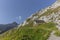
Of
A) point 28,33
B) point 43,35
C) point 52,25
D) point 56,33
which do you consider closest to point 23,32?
point 28,33

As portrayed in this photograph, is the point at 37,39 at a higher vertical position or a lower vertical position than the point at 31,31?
lower

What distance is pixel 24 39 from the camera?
42469 millimetres

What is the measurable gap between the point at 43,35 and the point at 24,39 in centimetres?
397

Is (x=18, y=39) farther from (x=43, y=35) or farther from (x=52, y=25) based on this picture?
(x=52, y=25)

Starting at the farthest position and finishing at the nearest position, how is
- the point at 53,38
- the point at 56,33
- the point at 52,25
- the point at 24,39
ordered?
the point at 52,25, the point at 56,33, the point at 53,38, the point at 24,39

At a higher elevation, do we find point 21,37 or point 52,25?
point 52,25

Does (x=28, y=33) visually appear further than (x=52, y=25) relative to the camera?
No

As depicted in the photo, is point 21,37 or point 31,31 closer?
point 21,37

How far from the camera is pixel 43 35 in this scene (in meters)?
44.2

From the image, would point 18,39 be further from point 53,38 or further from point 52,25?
point 52,25

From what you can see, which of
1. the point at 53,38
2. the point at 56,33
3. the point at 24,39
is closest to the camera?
the point at 24,39

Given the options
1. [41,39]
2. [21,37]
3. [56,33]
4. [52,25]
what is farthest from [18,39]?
[52,25]

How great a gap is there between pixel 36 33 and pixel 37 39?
95.4 inches

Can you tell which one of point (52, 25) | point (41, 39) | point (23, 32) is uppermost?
point (52, 25)
